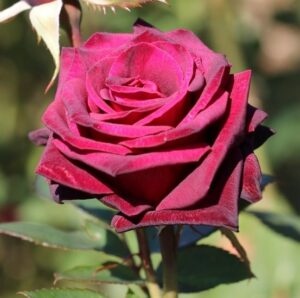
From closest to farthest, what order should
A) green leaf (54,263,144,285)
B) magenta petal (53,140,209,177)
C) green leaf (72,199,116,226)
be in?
magenta petal (53,140,209,177) < green leaf (54,263,144,285) < green leaf (72,199,116,226)

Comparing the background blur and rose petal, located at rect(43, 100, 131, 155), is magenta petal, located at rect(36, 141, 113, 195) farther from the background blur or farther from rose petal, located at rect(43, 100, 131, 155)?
the background blur

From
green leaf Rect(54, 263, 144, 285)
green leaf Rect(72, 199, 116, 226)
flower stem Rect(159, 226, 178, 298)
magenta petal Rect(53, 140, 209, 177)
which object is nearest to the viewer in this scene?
magenta petal Rect(53, 140, 209, 177)

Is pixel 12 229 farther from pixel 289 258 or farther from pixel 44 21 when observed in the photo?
pixel 289 258

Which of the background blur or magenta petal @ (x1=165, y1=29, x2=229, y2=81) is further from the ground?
magenta petal @ (x1=165, y1=29, x2=229, y2=81)

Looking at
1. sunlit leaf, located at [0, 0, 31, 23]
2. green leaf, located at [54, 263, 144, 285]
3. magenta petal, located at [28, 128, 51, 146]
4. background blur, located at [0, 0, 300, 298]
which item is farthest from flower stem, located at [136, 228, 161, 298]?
background blur, located at [0, 0, 300, 298]

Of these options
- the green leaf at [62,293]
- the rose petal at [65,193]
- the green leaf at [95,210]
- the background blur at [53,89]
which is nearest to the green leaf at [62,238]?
the green leaf at [95,210]

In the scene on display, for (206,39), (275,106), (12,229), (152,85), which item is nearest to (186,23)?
(206,39)

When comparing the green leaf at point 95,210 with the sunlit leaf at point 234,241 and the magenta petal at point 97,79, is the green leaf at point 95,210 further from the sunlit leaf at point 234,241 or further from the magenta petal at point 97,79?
the magenta petal at point 97,79

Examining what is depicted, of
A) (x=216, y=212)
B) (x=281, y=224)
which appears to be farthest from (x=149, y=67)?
(x=281, y=224)
